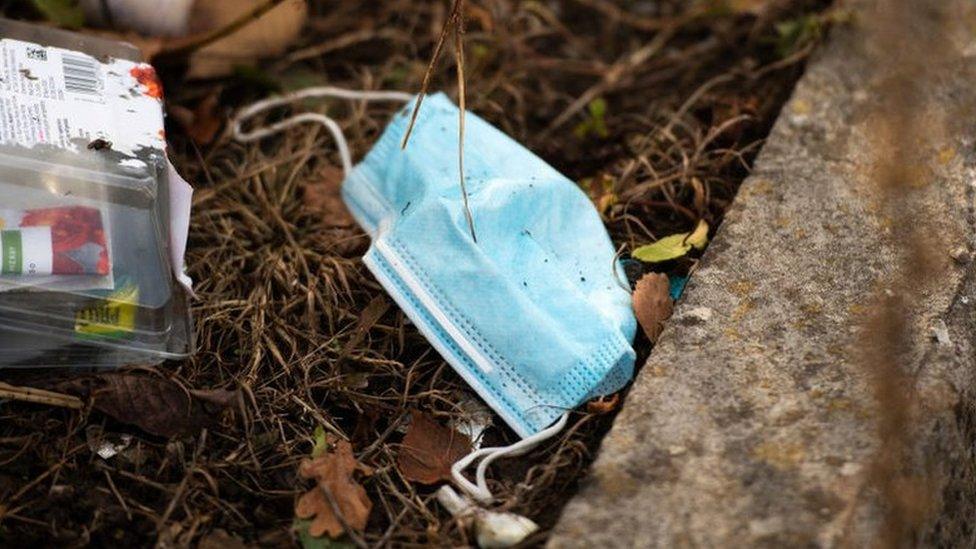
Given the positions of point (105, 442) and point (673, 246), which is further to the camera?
point (673, 246)

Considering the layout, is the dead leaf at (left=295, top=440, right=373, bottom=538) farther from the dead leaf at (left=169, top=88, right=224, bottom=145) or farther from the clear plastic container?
the dead leaf at (left=169, top=88, right=224, bottom=145)

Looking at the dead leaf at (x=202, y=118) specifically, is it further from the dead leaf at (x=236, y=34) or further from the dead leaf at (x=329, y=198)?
the dead leaf at (x=329, y=198)

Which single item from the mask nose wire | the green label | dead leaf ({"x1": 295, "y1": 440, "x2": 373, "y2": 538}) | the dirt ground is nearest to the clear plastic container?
the green label

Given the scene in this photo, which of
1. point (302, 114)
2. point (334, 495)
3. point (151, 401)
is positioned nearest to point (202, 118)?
point (302, 114)

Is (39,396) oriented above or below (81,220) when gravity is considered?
below

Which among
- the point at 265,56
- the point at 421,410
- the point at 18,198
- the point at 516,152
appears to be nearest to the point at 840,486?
the point at 421,410

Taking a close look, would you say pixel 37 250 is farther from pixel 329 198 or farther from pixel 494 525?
pixel 494 525

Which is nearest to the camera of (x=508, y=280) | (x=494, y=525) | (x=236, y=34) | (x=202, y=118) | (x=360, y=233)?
(x=494, y=525)

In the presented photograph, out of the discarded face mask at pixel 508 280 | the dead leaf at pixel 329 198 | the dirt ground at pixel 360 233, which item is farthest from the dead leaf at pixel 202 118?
the discarded face mask at pixel 508 280
